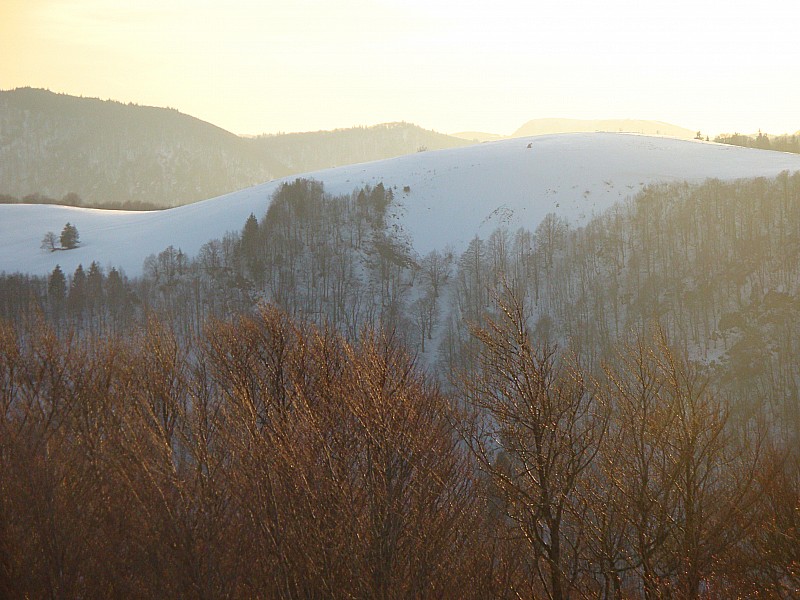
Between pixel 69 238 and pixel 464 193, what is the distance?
220ft

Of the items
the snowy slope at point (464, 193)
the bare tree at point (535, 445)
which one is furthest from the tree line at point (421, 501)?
the snowy slope at point (464, 193)

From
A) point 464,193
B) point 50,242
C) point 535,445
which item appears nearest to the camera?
point 535,445

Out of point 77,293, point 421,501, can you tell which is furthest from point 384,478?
point 77,293

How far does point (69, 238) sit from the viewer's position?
13075cm

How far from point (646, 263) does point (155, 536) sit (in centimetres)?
9239

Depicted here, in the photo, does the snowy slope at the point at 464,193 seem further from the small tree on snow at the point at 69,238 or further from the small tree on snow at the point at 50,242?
the small tree on snow at the point at 69,238

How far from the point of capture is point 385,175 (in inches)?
5492

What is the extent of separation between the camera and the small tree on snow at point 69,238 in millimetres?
130163

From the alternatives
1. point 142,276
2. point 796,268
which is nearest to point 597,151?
point 796,268

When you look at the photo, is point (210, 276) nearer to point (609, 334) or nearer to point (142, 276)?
point (142, 276)

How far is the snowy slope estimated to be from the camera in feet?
393

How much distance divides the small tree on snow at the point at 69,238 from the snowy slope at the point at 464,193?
5.30 feet

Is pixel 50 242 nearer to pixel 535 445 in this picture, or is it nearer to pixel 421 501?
pixel 421 501

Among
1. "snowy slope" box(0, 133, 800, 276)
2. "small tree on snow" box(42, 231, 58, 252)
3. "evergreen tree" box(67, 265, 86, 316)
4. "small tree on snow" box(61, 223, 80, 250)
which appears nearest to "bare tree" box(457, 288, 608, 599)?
"evergreen tree" box(67, 265, 86, 316)
